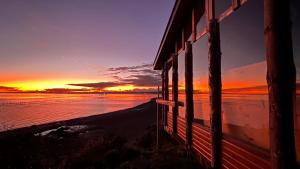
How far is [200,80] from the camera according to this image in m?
8.34

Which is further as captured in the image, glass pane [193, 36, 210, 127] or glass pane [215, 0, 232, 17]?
glass pane [193, 36, 210, 127]

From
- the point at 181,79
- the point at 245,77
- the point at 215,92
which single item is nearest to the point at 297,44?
the point at 215,92

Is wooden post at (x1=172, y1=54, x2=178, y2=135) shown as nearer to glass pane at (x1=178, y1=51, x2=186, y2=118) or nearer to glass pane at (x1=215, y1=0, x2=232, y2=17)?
glass pane at (x1=178, y1=51, x2=186, y2=118)

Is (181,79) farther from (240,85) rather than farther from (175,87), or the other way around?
(240,85)

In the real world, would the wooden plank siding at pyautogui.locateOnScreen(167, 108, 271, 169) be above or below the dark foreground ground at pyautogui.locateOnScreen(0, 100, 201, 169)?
above

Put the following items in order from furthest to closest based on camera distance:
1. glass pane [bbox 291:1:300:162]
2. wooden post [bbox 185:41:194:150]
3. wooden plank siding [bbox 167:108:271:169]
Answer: wooden post [bbox 185:41:194:150]
glass pane [bbox 291:1:300:162]
wooden plank siding [bbox 167:108:271:169]

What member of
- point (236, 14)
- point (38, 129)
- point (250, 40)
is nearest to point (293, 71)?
point (250, 40)

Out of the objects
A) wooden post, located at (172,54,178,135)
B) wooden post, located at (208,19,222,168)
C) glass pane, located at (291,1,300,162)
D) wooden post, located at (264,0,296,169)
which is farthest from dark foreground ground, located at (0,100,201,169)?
wooden post, located at (264,0,296,169)

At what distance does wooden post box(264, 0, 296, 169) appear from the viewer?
A: 282cm

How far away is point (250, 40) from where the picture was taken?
18.8 feet

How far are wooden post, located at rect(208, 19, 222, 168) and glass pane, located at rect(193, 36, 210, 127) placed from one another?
205cm

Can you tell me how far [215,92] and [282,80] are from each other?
2372mm

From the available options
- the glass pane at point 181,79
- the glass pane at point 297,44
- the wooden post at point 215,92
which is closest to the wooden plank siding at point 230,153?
the wooden post at point 215,92

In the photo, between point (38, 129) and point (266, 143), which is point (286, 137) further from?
point (38, 129)
